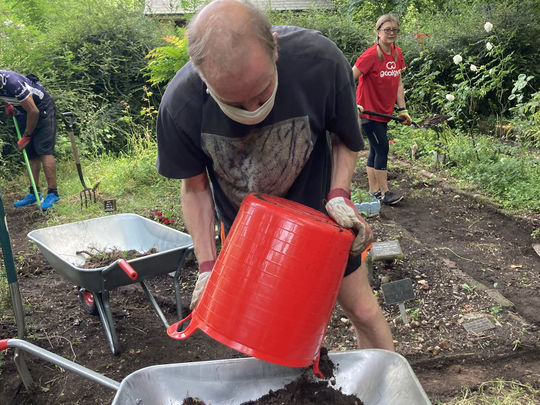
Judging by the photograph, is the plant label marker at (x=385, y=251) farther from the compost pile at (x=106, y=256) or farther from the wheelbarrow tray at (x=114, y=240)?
the compost pile at (x=106, y=256)

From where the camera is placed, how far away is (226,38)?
1143mm

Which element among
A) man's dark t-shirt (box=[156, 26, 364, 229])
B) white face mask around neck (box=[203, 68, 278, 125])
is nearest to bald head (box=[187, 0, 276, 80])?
white face mask around neck (box=[203, 68, 278, 125])

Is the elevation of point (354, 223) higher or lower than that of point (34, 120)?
higher

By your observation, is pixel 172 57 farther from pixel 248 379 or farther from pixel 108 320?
pixel 248 379

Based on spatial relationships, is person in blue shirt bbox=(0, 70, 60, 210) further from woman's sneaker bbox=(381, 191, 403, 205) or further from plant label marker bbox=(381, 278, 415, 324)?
plant label marker bbox=(381, 278, 415, 324)

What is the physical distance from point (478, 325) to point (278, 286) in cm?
217

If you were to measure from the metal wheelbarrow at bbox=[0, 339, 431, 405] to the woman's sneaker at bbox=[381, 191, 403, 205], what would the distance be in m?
3.95

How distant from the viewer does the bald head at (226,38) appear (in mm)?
1146

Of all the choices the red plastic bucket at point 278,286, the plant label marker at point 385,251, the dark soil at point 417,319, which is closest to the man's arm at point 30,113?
the dark soil at point 417,319

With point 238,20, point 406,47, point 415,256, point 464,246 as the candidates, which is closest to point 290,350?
point 238,20

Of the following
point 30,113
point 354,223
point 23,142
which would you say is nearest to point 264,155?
point 354,223

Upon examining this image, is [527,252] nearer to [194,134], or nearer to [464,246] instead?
[464,246]

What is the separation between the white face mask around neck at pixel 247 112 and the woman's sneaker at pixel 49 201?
503 centimetres

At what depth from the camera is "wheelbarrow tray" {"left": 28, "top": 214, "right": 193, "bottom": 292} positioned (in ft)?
9.45
